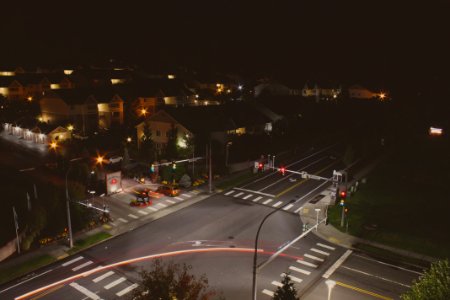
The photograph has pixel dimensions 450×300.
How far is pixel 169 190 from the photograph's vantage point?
41.2 meters

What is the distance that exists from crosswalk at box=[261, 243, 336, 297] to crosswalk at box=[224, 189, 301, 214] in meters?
Answer: 7.92

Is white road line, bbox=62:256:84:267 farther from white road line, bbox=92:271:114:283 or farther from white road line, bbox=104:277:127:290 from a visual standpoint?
white road line, bbox=104:277:127:290

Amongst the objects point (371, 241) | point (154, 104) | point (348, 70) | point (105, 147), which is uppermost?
point (348, 70)

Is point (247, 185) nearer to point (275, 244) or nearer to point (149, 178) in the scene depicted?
point (149, 178)

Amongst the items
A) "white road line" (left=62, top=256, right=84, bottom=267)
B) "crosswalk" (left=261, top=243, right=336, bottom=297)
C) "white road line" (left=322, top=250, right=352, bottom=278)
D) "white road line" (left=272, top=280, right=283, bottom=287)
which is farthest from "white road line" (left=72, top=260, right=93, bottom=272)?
"white road line" (left=322, top=250, right=352, bottom=278)

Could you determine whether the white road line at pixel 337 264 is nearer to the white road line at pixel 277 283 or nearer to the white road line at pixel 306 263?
the white road line at pixel 306 263

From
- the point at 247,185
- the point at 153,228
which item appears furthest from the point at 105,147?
the point at 153,228

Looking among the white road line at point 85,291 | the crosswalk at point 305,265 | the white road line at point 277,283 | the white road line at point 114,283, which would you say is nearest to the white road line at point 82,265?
the white road line at point 85,291

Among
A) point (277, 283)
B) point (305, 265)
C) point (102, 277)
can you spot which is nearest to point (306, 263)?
point (305, 265)

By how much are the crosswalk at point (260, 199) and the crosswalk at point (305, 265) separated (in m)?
7.92

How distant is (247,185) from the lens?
45344 mm

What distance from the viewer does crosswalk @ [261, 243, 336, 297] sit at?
2414cm

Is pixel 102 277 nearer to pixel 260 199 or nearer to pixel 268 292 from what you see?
pixel 268 292

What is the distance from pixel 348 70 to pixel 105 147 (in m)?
101
